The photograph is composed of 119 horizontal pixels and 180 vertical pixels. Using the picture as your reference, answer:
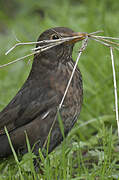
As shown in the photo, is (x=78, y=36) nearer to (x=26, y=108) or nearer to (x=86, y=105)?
(x=26, y=108)

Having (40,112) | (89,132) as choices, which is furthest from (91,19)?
(40,112)

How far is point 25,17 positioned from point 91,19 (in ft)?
6.47

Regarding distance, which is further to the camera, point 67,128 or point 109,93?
point 109,93

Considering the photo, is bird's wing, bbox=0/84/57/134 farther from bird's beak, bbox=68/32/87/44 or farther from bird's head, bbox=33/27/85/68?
bird's beak, bbox=68/32/87/44

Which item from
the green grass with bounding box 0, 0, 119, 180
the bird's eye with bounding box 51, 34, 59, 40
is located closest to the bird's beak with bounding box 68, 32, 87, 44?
the bird's eye with bounding box 51, 34, 59, 40

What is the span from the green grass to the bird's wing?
9.3 inches

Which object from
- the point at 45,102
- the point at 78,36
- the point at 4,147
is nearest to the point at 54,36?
the point at 78,36

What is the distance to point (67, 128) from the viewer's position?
3.19 m

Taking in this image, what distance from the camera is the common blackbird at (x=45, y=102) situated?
3146 mm

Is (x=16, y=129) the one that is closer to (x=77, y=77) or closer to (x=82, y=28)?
(x=77, y=77)

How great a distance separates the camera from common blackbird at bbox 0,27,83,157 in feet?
10.3

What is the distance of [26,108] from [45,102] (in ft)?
0.46

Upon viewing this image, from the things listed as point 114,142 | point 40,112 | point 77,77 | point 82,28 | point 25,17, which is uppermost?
point 25,17

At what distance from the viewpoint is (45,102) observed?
10.4 feet
